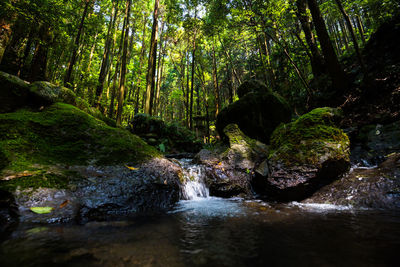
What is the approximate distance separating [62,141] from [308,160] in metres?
5.39

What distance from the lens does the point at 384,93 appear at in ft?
21.0

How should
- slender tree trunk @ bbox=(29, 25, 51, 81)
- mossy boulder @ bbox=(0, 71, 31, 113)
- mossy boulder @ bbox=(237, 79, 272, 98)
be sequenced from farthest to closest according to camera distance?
slender tree trunk @ bbox=(29, 25, 51, 81)
mossy boulder @ bbox=(237, 79, 272, 98)
mossy boulder @ bbox=(0, 71, 31, 113)

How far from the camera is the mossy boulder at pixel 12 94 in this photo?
14.1 feet

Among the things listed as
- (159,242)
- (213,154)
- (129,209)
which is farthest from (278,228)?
(213,154)

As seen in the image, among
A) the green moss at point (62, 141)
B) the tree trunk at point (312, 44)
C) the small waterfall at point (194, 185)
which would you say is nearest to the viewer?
the green moss at point (62, 141)

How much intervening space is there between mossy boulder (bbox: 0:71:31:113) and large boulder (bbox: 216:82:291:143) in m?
7.48

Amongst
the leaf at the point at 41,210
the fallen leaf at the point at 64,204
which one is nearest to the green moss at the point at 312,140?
the fallen leaf at the point at 64,204

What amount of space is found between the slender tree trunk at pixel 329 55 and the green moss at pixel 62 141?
8881mm

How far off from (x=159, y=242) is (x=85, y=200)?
5.21 ft

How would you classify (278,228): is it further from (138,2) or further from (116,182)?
(138,2)

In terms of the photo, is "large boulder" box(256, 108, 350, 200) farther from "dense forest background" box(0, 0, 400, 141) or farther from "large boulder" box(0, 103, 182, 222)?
"dense forest background" box(0, 0, 400, 141)

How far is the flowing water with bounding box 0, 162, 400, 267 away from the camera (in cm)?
141

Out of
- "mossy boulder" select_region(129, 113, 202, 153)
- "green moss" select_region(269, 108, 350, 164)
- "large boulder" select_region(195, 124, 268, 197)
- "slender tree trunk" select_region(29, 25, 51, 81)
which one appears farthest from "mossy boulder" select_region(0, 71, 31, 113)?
"mossy boulder" select_region(129, 113, 202, 153)

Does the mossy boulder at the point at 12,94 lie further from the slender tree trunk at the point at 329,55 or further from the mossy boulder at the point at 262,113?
A: the slender tree trunk at the point at 329,55
